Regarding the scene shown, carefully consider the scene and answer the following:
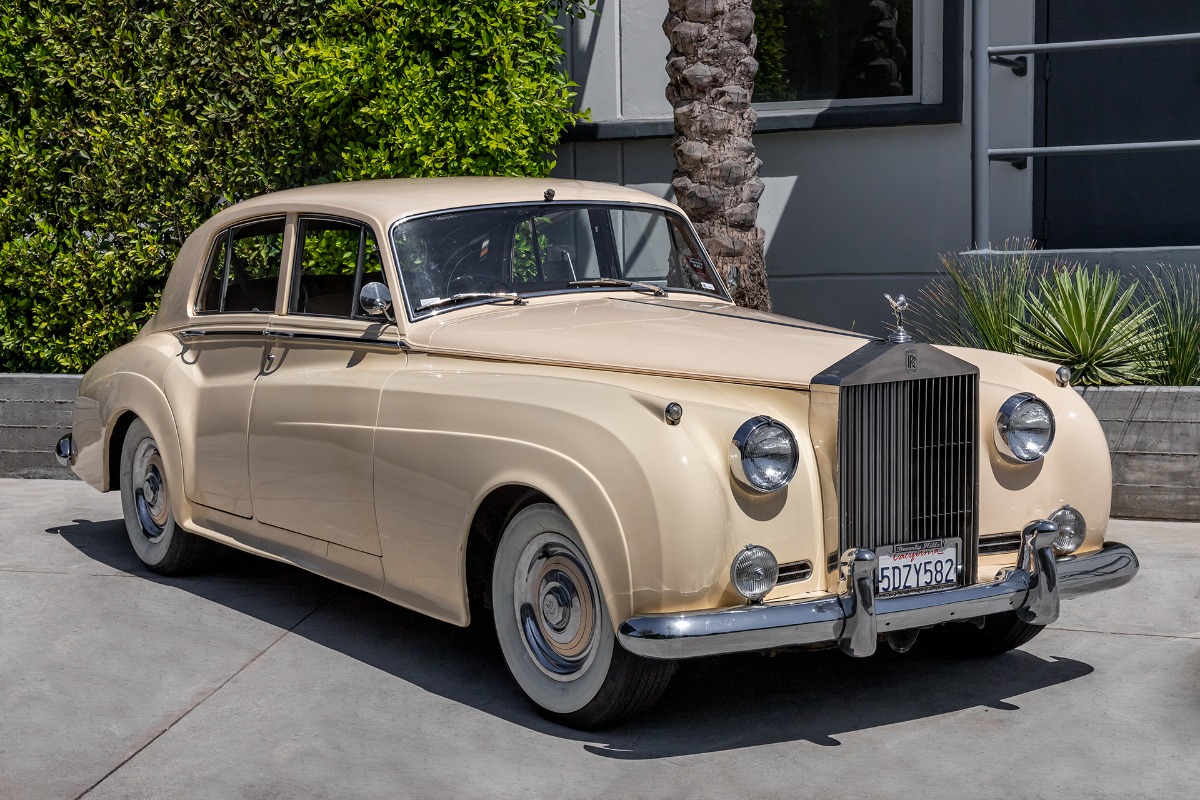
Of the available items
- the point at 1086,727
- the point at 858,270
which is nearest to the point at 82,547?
the point at 1086,727

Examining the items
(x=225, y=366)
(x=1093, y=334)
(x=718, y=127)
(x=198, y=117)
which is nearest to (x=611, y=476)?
(x=225, y=366)

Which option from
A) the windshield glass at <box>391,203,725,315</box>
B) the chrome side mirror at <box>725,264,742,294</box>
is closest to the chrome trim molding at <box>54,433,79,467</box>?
the windshield glass at <box>391,203,725,315</box>

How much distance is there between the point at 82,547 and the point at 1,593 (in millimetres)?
909

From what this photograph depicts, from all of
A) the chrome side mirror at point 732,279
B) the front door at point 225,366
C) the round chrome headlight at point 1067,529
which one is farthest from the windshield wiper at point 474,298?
the round chrome headlight at point 1067,529

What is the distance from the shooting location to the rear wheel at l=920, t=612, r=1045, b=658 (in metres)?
4.78

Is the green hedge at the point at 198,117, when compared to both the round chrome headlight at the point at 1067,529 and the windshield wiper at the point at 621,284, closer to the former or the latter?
the windshield wiper at the point at 621,284

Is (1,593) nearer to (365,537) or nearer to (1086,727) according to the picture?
(365,537)

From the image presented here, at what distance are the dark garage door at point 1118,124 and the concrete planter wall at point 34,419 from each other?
7.04 meters

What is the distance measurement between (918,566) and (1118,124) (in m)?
7.27

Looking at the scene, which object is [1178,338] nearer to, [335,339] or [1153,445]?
[1153,445]

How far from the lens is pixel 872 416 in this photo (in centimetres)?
407

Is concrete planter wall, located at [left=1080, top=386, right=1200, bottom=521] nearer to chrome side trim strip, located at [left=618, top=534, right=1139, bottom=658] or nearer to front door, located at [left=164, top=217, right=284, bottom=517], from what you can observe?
chrome side trim strip, located at [left=618, top=534, right=1139, bottom=658]

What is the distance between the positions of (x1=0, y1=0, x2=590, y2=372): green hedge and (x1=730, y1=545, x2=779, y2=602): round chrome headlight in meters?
5.32

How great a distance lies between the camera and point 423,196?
17.2 ft
